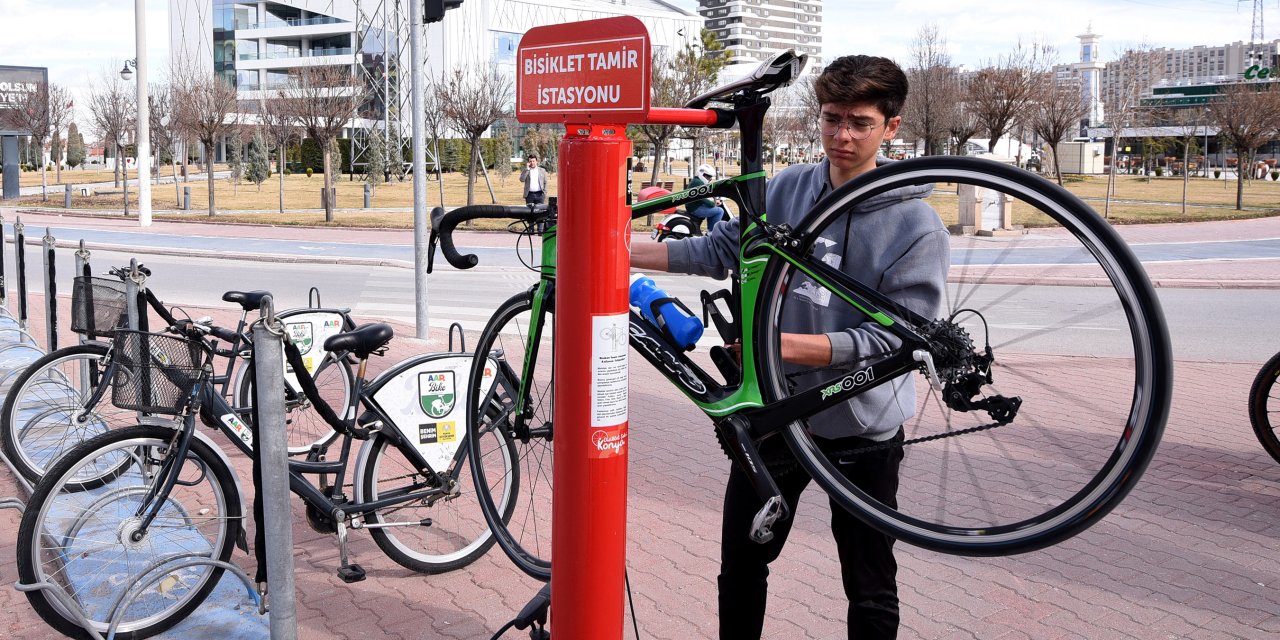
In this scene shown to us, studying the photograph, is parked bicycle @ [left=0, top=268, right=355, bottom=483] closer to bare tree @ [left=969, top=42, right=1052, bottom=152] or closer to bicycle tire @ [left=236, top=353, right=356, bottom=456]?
bicycle tire @ [left=236, top=353, right=356, bottom=456]

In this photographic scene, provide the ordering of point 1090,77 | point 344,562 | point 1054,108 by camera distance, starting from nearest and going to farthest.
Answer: point 344,562 < point 1054,108 < point 1090,77

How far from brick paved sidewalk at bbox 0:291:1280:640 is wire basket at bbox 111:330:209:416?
85cm

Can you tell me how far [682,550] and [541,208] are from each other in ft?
6.77

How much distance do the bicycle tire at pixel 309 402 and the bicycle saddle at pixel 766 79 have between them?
90.5 inches

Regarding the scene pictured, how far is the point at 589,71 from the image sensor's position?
2.16 meters

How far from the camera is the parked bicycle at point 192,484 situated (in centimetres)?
391

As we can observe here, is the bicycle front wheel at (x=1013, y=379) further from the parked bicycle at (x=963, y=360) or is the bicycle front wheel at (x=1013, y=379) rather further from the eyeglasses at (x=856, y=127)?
the eyeglasses at (x=856, y=127)

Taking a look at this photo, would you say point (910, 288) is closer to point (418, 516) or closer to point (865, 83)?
point (865, 83)

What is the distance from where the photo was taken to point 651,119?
2320mm

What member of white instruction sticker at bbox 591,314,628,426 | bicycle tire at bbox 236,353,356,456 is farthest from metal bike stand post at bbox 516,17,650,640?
bicycle tire at bbox 236,353,356,456

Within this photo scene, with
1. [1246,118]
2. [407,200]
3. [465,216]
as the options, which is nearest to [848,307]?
[465,216]

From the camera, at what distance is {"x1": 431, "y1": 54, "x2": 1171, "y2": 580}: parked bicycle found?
2.17 m

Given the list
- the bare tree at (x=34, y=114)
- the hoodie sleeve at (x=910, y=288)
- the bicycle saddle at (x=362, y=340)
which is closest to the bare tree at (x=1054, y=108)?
the bicycle saddle at (x=362, y=340)

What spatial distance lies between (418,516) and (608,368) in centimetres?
298
